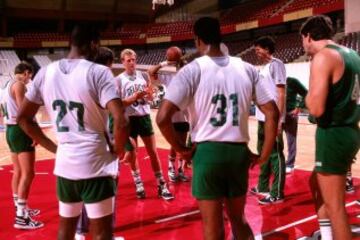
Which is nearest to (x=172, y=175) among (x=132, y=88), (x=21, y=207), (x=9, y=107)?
(x=132, y=88)

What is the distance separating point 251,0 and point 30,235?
81.7 ft

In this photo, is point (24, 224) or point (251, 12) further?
point (251, 12)

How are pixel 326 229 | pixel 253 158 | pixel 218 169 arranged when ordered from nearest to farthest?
pixel 218 169 → pixel 253 158 → pixel 326 229

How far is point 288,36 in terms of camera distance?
22.3m

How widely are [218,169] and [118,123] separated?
68 cm

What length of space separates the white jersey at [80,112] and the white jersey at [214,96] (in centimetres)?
44

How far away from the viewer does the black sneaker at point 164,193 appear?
19.4 feet

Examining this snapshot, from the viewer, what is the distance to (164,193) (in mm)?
5965

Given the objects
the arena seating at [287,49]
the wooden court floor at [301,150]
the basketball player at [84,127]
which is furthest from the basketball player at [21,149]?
the arena seating at [287,49]

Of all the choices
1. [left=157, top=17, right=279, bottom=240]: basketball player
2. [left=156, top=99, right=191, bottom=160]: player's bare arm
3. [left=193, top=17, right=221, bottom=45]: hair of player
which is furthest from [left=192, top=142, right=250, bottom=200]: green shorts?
[left=193, top=17, right=221, bottom=45]: hair of player

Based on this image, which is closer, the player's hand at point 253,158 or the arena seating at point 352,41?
the player's hand at point 253,158

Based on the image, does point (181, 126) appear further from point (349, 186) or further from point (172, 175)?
point (349, 186)

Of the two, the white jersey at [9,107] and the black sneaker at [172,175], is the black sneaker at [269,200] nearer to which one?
the black sneaker at [172,175]

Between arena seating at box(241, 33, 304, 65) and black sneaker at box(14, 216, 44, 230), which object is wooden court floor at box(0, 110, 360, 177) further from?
arena seating at box(241, 33, 304, 65)
